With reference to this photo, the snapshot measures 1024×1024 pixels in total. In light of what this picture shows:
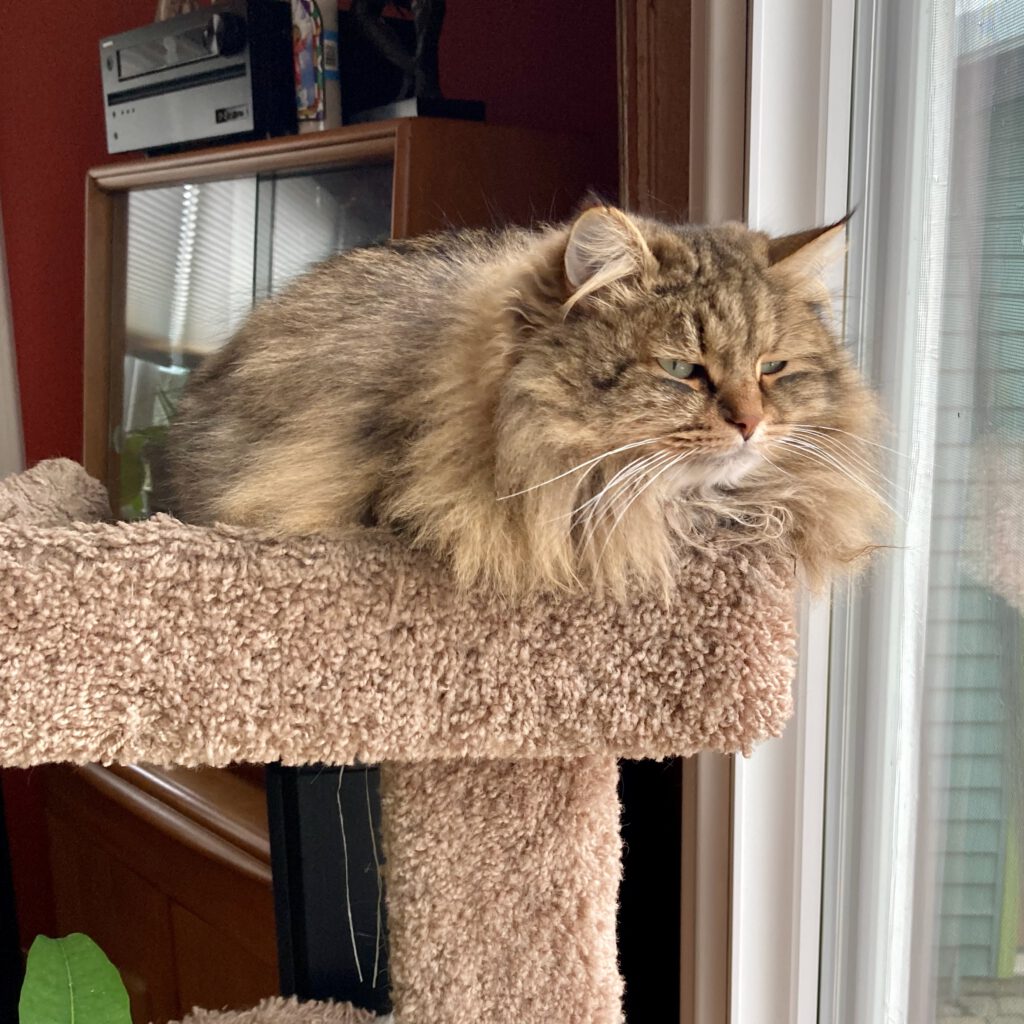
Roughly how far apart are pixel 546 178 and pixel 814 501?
1.01m

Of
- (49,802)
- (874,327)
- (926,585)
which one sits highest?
(874,327)

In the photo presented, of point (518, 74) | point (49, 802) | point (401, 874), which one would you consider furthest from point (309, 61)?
point (49, 802)

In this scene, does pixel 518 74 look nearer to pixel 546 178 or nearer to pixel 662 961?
pixel 546 178

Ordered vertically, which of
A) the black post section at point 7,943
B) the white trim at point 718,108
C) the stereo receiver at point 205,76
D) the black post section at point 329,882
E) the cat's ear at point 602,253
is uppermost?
the stereo receiver at point 205,76

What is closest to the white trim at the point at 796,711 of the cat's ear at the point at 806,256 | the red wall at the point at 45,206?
the cat's ear at the point at 806,256

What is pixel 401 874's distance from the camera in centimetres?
91

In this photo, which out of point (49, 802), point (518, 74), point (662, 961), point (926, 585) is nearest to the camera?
point (926, 585)

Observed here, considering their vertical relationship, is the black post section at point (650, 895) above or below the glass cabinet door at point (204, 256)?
below

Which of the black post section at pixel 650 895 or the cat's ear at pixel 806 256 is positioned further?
the black post section at pixel 650 895

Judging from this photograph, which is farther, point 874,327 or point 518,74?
point 518,74

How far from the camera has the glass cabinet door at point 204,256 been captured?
69.4 inches

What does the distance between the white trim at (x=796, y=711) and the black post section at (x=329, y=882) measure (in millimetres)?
462

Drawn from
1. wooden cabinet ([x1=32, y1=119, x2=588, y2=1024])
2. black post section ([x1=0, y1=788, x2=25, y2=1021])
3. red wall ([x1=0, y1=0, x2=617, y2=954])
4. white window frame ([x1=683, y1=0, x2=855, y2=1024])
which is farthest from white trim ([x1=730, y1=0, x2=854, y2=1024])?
black post section ([x1=0, y1=788, x2=25, y2=1021])

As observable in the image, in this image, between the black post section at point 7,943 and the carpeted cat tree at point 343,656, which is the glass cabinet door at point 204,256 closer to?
the black post section at point 7,943
